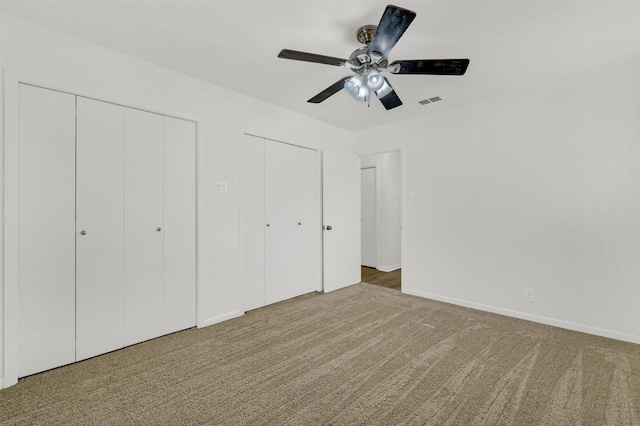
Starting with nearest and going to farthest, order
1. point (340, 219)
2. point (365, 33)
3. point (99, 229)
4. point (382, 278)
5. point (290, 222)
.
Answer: point (365, 33)
point (99, 229)
point (290, 222)
point (340, 219)
point (382, 278)

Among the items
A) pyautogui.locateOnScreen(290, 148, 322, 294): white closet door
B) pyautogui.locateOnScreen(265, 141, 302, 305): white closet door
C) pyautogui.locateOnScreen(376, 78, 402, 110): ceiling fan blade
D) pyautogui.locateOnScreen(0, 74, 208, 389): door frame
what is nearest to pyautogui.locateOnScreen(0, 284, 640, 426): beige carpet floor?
pyautogui.locateOnScreen(0, 74, 208, 389): door frame

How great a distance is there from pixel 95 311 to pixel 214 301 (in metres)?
0.97

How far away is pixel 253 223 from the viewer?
3250mm

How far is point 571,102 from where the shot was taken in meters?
2.72

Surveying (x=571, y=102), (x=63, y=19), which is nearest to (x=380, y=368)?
(x=571, y=102)

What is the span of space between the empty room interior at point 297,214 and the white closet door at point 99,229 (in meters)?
0.02

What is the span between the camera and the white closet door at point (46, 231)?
191cm

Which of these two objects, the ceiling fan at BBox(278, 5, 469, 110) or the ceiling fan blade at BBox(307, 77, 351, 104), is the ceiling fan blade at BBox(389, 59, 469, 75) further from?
the ceiling fan blade at BBox(307, 77, 351, 104)

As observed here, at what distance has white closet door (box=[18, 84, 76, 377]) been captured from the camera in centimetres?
191

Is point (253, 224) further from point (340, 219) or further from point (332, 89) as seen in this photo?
point (332, 89)

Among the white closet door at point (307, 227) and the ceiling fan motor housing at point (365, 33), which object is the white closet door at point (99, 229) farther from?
the ceiling fan motor housing at point (365, 33)

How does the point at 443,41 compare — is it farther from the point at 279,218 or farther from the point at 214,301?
the point at 214,301

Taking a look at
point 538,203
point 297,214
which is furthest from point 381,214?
point 538,203

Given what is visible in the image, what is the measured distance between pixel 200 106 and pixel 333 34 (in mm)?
1521
